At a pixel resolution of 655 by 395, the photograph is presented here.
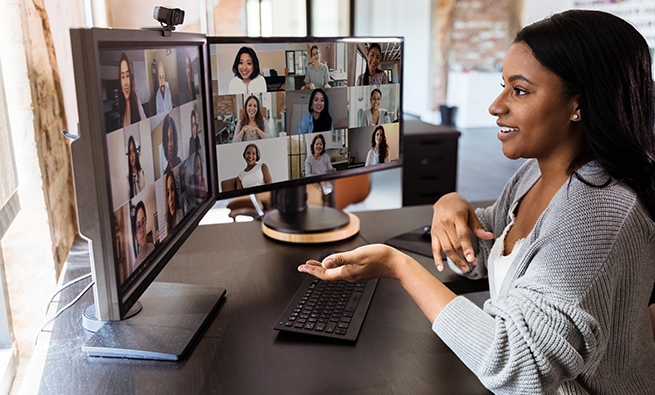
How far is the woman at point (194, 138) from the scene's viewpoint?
1.03 metres

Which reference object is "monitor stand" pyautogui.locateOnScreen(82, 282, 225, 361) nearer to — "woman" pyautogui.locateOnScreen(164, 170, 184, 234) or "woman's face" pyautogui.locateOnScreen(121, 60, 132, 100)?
"woman" pyautogui.locateOnScreen(164, 170, 184, 234)

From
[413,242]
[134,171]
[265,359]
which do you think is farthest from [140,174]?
[413,242]

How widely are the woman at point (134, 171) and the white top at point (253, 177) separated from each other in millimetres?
457

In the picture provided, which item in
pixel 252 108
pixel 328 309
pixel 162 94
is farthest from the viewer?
pixel 252 108

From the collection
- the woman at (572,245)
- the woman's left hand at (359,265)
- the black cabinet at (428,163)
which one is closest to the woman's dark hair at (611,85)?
the woman at (572,245)

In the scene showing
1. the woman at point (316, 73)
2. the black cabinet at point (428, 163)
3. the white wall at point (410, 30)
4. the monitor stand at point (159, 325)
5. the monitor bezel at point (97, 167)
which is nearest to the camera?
the monitor bezel at point (97, 167)

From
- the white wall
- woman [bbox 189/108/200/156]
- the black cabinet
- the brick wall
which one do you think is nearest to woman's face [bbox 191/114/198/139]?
woman [bbox 189/108/200/156]

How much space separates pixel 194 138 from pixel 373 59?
0.57 metres

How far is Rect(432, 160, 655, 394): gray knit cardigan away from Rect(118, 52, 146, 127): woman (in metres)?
0.54

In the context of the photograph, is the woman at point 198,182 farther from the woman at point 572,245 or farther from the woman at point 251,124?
the woman at point 572,245

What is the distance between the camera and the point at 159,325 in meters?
0.92

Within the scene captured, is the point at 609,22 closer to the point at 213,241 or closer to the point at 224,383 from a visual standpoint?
the point at 224,383

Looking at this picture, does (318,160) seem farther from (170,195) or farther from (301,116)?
(170,195)

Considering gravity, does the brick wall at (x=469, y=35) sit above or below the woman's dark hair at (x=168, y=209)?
above
